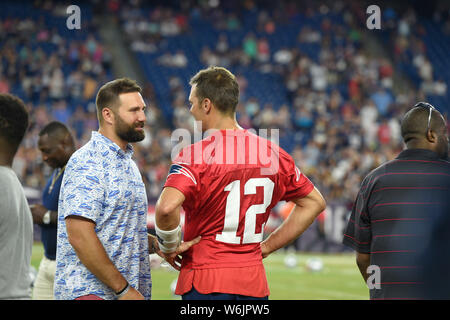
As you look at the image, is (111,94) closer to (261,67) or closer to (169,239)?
(169,239)

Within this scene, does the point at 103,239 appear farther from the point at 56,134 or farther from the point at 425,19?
the point at 425,19

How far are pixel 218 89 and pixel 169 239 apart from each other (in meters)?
0.98

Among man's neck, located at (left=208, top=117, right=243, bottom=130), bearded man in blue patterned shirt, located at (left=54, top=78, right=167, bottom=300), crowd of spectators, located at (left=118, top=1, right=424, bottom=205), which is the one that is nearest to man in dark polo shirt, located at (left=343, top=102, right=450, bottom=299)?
man's neck, located at (left=208, top=117, right=243, bottom=130)

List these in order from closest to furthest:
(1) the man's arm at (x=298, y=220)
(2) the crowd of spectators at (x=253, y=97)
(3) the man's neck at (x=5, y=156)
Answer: (3) the man's neck at (x=5, y=156) → (1) the man's arm at (x=298, y=220) → (2) the crowd of spectators at (x=253, y=97)

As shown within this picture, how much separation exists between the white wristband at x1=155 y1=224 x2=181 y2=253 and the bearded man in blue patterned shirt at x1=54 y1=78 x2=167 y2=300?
219mm

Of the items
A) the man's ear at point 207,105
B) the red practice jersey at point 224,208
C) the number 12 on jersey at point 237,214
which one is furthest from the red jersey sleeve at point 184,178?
the man's ear at point 207,105

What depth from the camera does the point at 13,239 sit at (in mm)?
3479

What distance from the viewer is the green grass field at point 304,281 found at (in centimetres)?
1061

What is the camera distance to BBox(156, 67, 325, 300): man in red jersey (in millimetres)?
3971

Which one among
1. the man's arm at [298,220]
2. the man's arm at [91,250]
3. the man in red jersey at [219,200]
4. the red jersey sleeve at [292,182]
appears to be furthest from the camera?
the man's arm at [298,220]

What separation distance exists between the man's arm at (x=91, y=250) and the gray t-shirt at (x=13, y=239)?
31 cm

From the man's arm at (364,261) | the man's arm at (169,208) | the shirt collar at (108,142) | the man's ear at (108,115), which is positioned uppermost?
the man's ear at (108,115)

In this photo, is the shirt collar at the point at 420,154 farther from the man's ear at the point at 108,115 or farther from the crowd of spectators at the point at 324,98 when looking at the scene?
the crowd of spectators at the point at 324,98

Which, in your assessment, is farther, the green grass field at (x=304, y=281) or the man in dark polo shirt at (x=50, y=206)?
the green grass field at (x=304, y=281)
